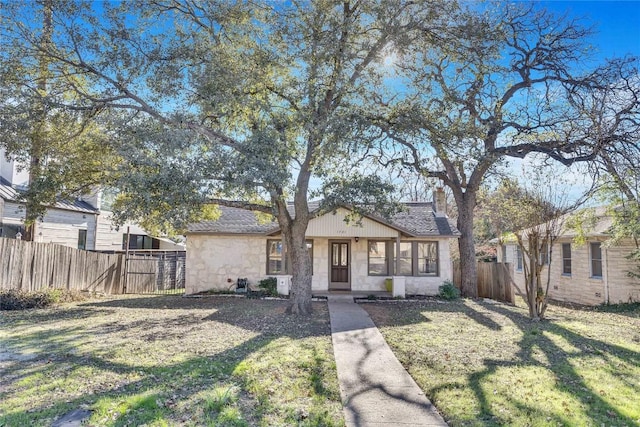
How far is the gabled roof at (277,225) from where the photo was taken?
52.8 feet

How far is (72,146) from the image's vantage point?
38.5 feet

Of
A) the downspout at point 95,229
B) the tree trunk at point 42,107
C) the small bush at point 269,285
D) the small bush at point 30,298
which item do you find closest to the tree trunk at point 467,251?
the small bush at point 269,285

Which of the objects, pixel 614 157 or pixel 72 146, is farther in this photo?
pixel 72 146

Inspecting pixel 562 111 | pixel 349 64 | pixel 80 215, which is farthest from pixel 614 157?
pixel 80 215

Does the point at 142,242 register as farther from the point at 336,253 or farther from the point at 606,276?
the point at 606,276

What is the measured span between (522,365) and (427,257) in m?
10.6

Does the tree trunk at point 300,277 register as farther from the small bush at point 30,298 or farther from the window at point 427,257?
the small bush at point 30,298

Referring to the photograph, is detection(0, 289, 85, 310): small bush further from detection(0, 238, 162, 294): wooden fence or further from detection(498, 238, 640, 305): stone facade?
detection(498, 238, 640, 305): stone facade

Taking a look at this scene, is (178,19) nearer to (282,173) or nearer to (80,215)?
(282,173)

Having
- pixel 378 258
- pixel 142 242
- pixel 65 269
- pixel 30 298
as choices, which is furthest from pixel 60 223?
pixel 378 258

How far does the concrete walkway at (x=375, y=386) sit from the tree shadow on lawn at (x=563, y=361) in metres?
0.82

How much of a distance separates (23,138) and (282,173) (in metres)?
7.01

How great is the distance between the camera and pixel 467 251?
57.3 feet

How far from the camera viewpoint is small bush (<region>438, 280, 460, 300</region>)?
15.9 m
